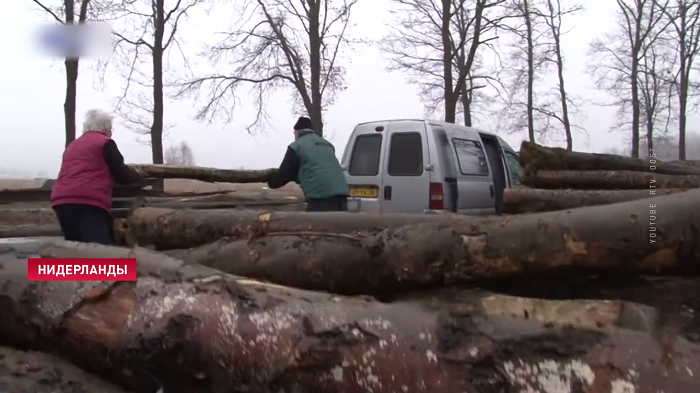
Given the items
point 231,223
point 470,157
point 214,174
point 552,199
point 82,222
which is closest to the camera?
point 231,223

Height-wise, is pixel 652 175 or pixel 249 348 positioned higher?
pixel 652 175

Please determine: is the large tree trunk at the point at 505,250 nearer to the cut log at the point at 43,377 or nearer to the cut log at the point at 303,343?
the cut log at the point at 303,343

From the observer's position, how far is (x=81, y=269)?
2977 millimetres

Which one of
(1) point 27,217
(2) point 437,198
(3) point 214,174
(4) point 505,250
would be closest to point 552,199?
(2) point 437,198

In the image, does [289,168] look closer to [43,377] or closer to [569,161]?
[569,161]

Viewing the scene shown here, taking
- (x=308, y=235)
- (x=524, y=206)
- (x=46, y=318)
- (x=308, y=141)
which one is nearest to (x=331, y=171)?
(x=308, y=141)

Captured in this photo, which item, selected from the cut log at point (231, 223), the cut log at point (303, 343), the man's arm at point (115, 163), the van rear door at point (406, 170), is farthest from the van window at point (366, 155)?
the cut log at point (303, 343)

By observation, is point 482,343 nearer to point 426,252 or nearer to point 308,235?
point 426,252

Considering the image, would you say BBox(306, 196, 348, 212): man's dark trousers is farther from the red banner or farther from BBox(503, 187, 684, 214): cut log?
the red banner

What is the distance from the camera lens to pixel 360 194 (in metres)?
8.15

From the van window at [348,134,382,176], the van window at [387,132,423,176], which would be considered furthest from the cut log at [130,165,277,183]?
the van window at [387,132,423,176]

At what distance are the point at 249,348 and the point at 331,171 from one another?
12.2 ft

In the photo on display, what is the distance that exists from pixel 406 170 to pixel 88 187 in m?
4.15

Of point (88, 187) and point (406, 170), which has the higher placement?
point (406, 170)
